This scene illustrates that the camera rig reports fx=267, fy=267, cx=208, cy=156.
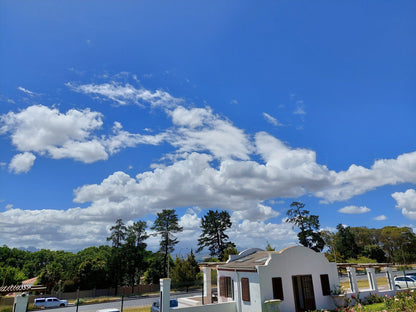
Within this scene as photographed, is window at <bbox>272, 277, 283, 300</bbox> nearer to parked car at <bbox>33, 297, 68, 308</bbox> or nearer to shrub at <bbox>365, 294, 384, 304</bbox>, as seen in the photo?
shrub at <bbox>365, 294, 384, 304</bbox>

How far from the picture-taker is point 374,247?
67.5 m

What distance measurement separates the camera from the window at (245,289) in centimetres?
1873

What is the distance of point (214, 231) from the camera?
59.4m

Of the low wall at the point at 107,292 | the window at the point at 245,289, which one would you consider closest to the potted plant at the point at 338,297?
the window at the point at 245,289

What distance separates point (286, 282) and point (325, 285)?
12.0 ft

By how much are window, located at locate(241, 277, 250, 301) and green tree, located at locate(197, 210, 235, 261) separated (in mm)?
39842

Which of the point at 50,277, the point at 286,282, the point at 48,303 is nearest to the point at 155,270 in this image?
the point at 50,277

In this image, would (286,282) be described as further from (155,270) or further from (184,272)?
(155,270)

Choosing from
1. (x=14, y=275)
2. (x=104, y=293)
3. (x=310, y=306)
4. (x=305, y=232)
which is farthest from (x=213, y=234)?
(x=310, y=306)

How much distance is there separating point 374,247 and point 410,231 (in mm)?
17705

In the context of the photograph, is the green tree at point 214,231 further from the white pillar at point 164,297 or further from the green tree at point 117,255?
the white pillar at point 164,297

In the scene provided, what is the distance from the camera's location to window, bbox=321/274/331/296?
1973 centimetres

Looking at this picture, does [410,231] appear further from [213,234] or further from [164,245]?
[164,245]

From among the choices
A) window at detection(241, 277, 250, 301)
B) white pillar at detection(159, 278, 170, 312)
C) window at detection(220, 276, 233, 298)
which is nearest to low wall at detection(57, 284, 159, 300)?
window at detection(220, 276, 233, 298)
